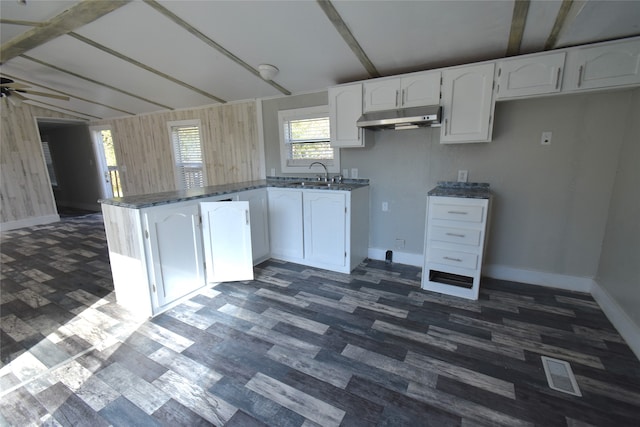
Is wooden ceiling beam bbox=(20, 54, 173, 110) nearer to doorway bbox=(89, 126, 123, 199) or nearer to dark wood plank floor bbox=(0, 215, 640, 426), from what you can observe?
doorway bbox=(89, 126, 123, 199)

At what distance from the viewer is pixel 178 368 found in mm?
1854

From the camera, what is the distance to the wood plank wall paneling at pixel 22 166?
17.6 ft

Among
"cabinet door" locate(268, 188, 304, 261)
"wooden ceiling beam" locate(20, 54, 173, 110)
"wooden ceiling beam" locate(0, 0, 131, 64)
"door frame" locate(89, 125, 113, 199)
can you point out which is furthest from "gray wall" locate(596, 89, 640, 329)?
"door frame" locate(89, 125, 113, 199)

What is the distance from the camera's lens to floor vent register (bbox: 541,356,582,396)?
166cm

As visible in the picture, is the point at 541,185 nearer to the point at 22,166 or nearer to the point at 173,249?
the point at 173,249

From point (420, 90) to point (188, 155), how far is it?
4266 millimetres

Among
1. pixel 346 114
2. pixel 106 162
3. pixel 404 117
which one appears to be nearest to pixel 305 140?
pixel 346 114

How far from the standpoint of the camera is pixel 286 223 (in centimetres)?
350

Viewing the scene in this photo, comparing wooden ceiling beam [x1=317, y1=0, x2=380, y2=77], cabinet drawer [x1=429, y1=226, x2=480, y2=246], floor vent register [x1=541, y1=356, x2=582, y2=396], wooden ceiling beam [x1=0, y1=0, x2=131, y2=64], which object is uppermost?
wooden ceiling beam [x1=0, y1=0, x2=131, y2=64]

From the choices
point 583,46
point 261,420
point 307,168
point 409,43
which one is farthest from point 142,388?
point 583,46

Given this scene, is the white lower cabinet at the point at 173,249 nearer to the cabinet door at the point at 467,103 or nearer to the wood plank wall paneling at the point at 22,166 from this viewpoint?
the cabinet door at the point at 467,103

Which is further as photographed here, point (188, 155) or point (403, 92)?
point (188, 155)

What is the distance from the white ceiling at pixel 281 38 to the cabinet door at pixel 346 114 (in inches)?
7.9

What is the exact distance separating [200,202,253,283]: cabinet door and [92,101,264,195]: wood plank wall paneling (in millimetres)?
1578
